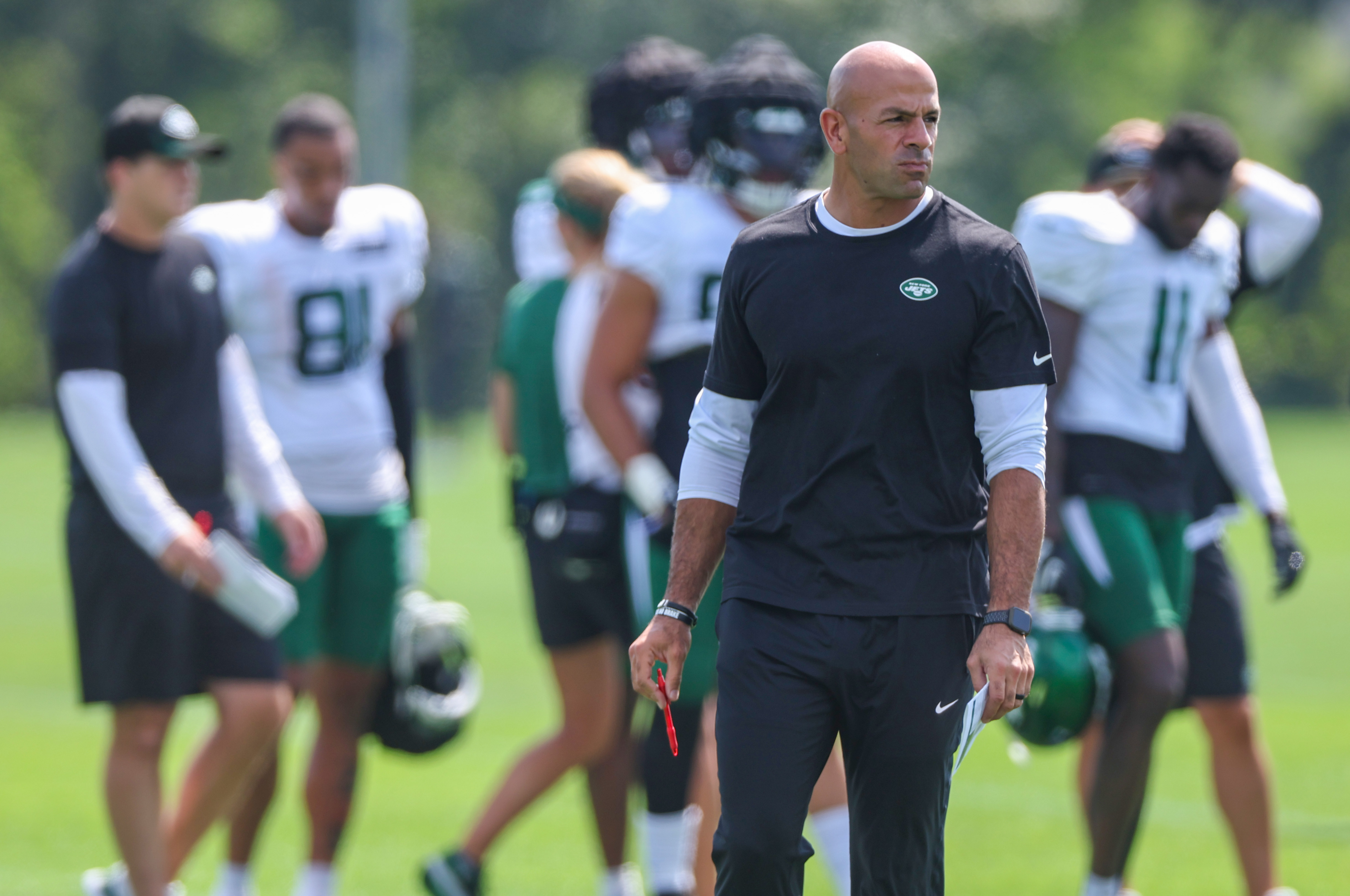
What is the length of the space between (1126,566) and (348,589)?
95.5 inches

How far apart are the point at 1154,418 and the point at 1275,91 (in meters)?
45.4

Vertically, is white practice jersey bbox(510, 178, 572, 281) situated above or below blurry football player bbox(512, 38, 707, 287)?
below

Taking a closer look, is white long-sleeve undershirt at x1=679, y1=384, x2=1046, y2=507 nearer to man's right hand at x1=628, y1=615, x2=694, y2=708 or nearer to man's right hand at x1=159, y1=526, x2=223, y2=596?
man's right hand at x1=628, y1=615, x2=694, y2=708

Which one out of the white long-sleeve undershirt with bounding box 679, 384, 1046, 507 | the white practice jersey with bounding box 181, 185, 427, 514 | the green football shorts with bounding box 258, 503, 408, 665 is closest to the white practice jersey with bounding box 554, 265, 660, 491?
the white practice jersey with bounding box 181, 185, 427, 514

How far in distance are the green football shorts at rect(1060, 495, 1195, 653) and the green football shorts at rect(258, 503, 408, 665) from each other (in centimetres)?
216

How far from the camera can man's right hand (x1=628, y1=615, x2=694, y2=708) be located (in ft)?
12.6

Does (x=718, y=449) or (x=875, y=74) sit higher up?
(x=875, y=74)

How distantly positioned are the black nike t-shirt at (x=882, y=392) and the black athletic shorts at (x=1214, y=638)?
6.99 ft

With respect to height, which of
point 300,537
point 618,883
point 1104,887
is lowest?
point 618,883

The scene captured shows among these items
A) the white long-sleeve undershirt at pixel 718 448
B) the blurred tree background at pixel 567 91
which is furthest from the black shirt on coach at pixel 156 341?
the blurred tree background at pixel 567 91

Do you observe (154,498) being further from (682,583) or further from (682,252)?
(682,583)

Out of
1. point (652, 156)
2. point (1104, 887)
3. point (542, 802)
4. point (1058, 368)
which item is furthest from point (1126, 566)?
point (542, 802)

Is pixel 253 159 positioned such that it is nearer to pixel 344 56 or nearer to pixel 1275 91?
pixel 344 56

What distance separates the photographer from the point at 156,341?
17.1ft
